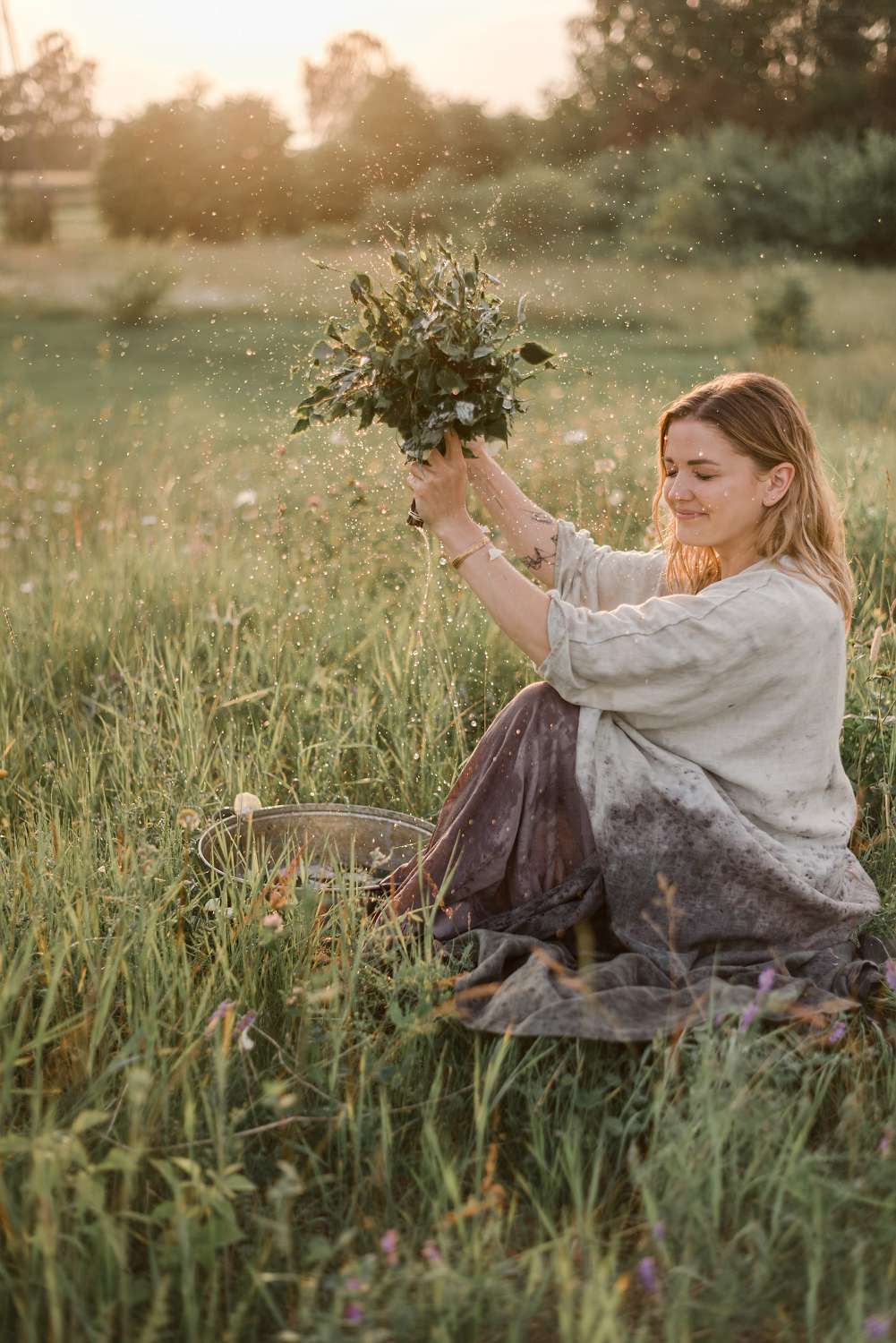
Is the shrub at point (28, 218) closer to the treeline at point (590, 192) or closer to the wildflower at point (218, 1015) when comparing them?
the treeline at point (590, 192)

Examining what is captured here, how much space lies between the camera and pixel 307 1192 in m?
1.90

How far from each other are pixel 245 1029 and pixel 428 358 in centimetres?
147

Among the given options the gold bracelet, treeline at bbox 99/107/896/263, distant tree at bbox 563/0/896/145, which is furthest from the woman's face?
distant tree at bbox 563/0/896/145

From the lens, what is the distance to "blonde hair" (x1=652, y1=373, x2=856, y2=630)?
2.51 m

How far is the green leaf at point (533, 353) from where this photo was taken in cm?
256

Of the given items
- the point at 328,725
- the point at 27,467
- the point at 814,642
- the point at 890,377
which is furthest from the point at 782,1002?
the point at 890,377

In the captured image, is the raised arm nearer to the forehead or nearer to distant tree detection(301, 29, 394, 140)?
the forehead

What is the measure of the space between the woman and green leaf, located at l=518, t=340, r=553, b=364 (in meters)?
0.28

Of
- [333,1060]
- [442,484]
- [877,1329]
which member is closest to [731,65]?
[442,484]

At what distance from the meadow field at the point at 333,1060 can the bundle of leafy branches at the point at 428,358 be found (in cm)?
20

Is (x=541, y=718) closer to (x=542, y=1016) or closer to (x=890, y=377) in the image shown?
(x=542, y=1016)

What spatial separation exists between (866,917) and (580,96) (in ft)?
104

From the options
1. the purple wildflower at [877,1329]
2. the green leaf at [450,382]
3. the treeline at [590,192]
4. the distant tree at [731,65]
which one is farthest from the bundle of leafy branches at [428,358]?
the distant tree at [731,65]

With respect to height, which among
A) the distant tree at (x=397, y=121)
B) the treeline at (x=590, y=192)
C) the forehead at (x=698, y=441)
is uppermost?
the distant tree at (x=397, y=121)
